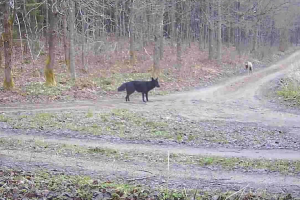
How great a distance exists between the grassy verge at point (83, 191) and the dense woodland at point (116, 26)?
16.1ft

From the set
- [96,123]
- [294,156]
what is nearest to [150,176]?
[294,156]

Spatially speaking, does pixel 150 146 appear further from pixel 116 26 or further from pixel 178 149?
pixel 116 26

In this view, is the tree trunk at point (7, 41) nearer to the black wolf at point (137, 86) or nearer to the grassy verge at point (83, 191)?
the black wolf at point (137, 86)

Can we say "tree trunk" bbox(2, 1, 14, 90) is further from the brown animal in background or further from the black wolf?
the brown animal in background

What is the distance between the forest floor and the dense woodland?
390 cm

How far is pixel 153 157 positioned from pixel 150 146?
1.32 metres

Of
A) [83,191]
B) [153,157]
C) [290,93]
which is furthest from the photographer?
[290,93]

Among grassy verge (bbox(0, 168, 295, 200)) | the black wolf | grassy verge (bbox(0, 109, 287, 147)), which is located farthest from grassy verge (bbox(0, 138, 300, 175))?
the black wolf

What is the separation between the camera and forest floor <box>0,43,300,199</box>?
7.50m

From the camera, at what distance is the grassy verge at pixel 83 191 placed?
636 centimetres

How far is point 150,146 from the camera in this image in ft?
36.5

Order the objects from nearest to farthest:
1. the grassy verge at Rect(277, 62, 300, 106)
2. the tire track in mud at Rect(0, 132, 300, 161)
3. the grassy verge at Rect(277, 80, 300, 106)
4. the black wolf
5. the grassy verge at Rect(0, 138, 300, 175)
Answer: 1. the grassy verge at Rect(0, 138, 300, 175)
2. the tire track in mud at Rect(0, 132, 300, 161)
3. the black wolf
4. the grassy verge at Rect(277, 80, 300, 106)
5. the grassy verge at Rect(277, 62, 300, 106)

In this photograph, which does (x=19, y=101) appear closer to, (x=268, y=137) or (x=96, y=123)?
(x=96, y=123)

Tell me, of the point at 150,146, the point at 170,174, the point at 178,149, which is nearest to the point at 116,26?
the point at 150,146
